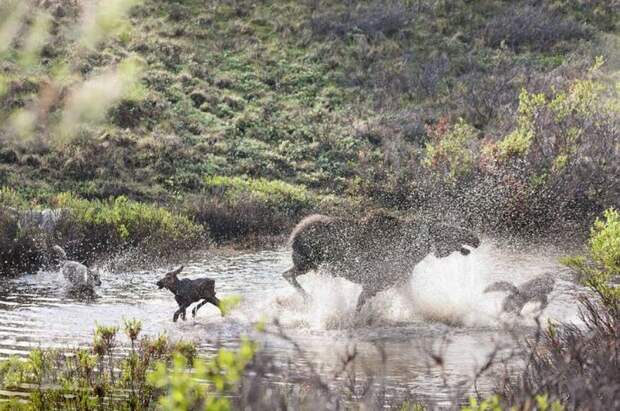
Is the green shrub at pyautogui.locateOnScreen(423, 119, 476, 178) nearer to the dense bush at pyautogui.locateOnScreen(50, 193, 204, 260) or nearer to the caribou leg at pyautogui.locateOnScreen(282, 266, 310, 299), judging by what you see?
the dense bush at pyautogui.locateOnScreen(50, 193, 204, 260)

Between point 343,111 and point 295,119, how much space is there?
1.75 metres

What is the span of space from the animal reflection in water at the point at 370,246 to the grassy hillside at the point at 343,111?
897cm

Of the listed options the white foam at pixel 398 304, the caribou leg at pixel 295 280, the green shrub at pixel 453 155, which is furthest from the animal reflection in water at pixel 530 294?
the green shrub at pixel 453 155

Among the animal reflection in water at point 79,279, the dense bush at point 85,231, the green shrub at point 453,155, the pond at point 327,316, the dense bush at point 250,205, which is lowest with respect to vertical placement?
the pond at point 327,316

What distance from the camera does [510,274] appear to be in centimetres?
1695

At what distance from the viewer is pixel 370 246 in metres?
12.8

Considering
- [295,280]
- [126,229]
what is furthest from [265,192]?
[295,280]

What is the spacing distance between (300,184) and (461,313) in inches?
584

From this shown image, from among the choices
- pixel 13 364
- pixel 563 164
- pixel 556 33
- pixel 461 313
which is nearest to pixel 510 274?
pixel 461 313

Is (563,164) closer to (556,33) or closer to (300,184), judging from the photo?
(300,184)

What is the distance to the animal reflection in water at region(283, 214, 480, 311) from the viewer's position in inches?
505

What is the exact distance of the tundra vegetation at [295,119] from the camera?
22641mm

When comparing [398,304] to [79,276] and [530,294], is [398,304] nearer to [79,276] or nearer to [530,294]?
[530,294]

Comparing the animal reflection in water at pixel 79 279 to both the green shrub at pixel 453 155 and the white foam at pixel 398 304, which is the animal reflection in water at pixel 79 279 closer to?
the white foam at pixel 398 304
